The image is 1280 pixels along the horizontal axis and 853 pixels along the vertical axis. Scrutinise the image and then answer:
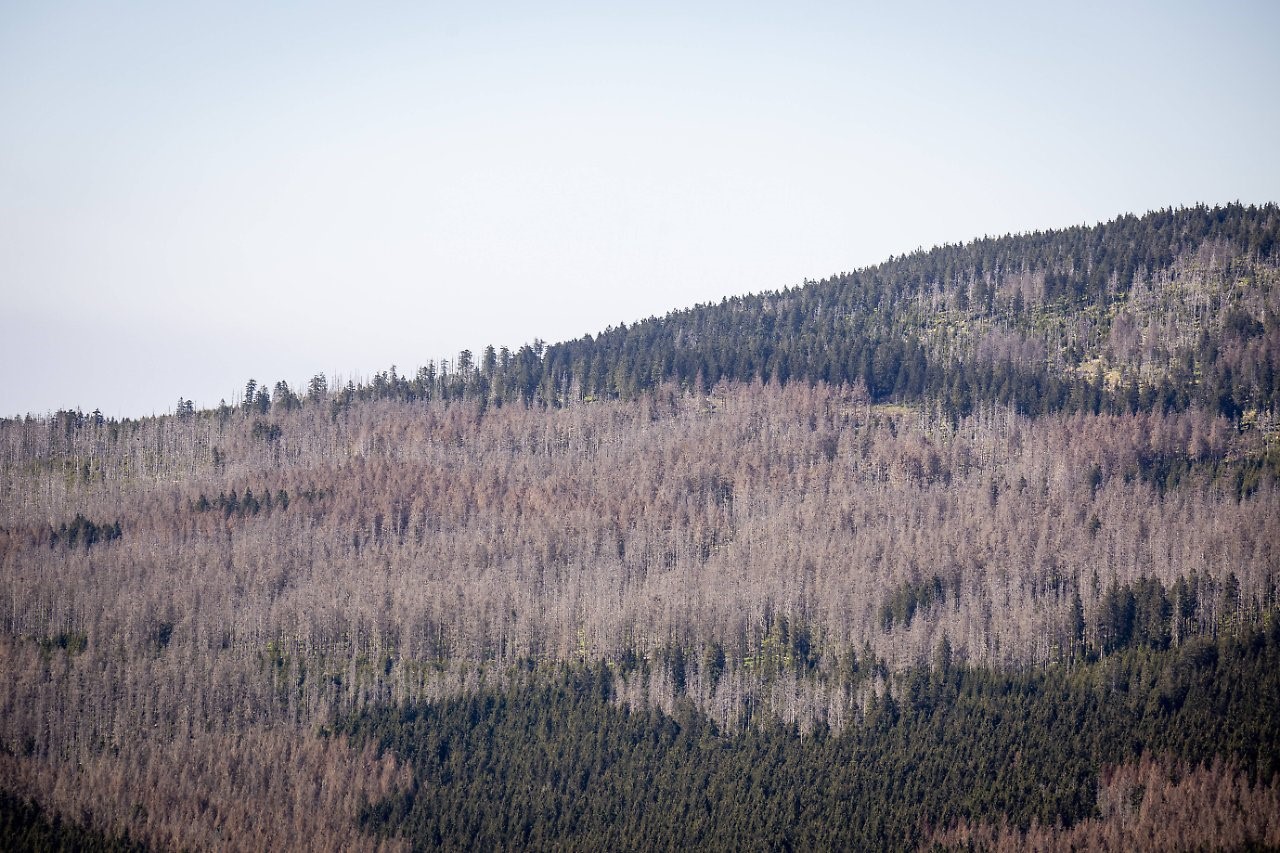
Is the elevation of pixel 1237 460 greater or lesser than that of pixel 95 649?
greater

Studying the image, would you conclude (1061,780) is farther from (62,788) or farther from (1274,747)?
(62,788)

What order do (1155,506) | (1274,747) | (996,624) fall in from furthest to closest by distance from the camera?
(1155,506) < (996,624) < (1274,747)

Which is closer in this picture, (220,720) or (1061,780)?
(1061,780)

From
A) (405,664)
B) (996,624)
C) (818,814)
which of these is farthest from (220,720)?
(996,624)

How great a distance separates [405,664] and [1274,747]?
314ft

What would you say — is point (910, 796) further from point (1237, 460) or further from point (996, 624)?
point (1237, 460)

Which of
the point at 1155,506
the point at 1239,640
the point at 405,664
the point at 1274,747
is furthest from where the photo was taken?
the point at 1155,506

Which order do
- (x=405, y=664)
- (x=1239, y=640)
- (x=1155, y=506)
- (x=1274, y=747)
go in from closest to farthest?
(x=1274, y=747) < (x=1239, y=640) < (x=405, y=664) < (x=1155, y=506)

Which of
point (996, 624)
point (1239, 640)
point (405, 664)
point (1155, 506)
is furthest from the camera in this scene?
point (1155, 506)

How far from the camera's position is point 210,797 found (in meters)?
147

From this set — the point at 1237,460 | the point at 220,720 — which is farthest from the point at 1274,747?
the point at 220,720

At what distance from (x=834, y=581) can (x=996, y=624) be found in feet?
78.5

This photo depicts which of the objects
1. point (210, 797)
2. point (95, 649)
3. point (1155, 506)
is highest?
point (1155, 506)

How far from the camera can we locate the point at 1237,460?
653ft
